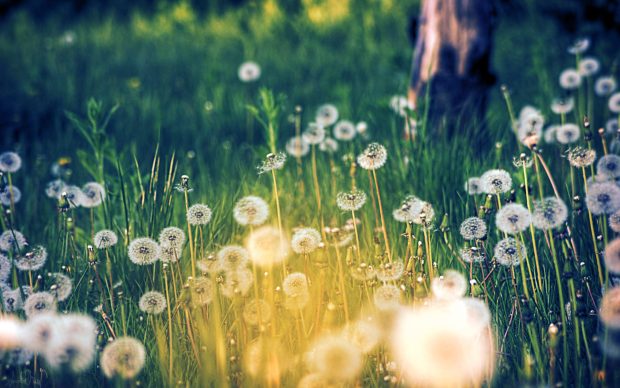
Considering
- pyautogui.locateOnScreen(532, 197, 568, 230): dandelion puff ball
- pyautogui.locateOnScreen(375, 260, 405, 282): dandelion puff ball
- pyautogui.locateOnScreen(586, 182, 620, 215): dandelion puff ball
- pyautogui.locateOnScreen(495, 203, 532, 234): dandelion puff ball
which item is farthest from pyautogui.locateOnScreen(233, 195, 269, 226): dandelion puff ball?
pyautogui.locateOnScreen(586, 182, 620, 215): dandelion puff ball

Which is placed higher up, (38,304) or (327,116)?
(327,116)

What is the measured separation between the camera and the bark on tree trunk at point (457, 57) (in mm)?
3217

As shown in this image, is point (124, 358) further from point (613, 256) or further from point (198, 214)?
point (613, 256)

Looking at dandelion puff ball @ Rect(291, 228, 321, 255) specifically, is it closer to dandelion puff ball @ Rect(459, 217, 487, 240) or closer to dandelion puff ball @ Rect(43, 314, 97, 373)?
dandelion puff ball @ Rect(459, 217, 487, 240)

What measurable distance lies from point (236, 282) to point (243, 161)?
196 centimetres

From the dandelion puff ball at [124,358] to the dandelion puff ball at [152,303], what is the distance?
429mm

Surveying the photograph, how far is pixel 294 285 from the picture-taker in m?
1.68

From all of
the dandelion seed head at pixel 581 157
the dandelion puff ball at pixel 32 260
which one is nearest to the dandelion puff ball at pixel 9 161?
the dandelion puff ball at pixel 32 260

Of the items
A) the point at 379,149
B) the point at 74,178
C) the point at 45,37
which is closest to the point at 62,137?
the point at 74,178

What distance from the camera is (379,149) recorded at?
1.95m

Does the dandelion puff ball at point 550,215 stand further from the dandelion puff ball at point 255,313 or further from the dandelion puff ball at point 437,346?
the dandelion puff ball at point 255,313

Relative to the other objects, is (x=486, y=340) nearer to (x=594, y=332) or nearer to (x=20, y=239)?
(x=594, y=332)

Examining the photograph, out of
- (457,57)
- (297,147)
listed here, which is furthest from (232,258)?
(457,57)

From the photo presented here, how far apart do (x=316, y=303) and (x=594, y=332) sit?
82cm
